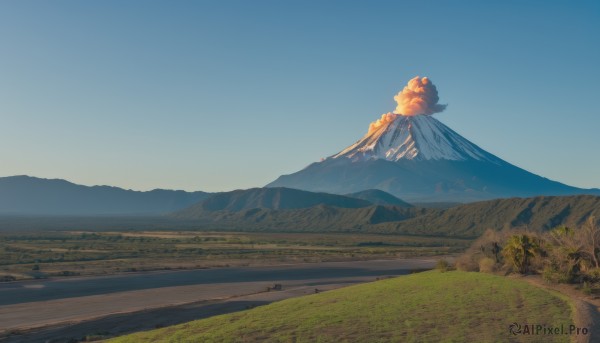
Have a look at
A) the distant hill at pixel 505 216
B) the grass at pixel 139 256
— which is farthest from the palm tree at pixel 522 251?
the distant hill at pixel 505 216

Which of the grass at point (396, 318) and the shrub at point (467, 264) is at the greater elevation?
the shrub at point (467, 264)

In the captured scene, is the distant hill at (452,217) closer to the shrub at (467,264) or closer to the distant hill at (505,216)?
the distant hill at (505,216)

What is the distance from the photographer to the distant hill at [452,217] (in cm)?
12025

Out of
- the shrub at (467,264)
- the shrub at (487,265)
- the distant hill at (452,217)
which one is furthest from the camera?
the distant hill at (452,217)

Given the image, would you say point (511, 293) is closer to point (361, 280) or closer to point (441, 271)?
point (441, 271)

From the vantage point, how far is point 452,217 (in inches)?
5719

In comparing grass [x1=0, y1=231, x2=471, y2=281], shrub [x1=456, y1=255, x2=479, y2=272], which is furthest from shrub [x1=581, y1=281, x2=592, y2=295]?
grass [x1=0, y1=231, x2=471, y2=281]

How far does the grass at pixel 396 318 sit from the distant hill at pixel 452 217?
7778cm

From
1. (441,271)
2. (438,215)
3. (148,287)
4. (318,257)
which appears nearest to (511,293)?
(441,271)

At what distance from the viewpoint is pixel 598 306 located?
965 inches

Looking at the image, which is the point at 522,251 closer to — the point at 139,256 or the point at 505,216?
the point at 139,256

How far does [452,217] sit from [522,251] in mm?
112707

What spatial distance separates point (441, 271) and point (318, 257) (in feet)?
116

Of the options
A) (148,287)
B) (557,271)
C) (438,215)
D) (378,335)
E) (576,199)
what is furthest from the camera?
(438,215)
